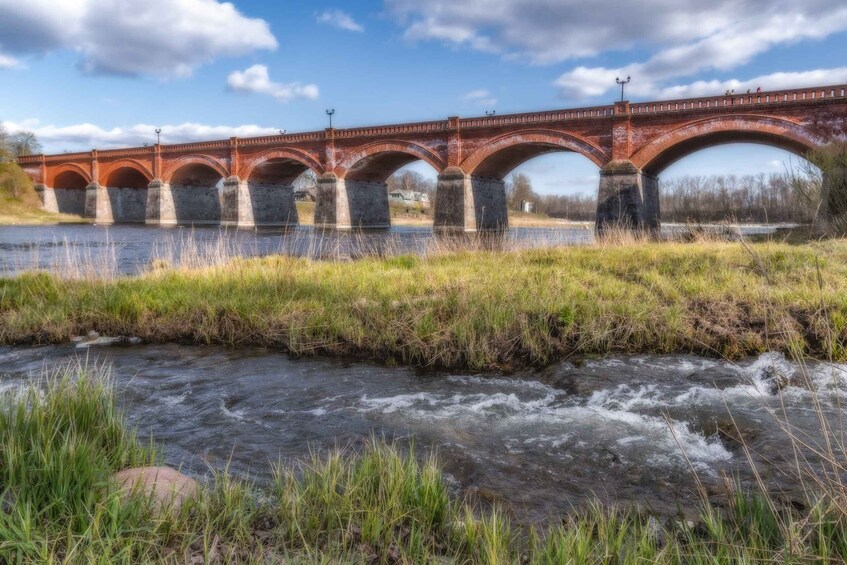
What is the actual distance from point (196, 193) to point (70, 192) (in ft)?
55.0

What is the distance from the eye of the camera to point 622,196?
83.9ft

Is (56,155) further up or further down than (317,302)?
further up

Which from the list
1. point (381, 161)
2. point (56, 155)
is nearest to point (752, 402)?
point (381, 161)

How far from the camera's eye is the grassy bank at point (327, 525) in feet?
6.55

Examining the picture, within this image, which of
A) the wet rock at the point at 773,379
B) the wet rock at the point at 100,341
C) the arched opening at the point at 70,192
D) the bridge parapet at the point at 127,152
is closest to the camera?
the wet rock at the point at 773,379

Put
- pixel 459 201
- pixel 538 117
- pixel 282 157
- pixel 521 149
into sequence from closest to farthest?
pixel 538 117 → pixel 521 149 → pixel 459 201 → pixel 282 157

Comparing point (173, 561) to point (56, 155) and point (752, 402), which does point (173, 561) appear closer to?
point (752, 402)

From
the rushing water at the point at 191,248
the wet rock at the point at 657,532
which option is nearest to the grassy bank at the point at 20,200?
the rushing water at the point at 191,248

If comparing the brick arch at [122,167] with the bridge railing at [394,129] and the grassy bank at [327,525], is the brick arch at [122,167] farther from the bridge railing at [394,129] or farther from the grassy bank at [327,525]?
the grassy bank at [327,525]

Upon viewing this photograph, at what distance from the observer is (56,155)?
52.3m

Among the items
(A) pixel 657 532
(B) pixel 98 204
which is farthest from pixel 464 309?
(B) pixel 98 204

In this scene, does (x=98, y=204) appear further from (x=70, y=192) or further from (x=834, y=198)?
(x=834, y=198)

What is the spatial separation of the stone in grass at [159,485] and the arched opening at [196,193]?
4462cm

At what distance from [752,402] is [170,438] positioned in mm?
4459
